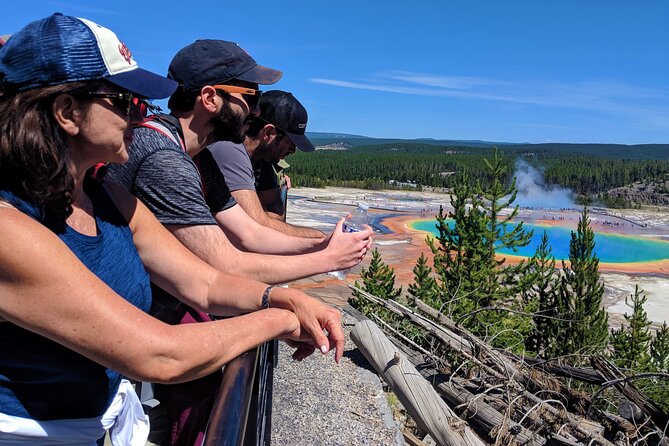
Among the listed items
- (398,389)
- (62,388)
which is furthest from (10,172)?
(398,389)


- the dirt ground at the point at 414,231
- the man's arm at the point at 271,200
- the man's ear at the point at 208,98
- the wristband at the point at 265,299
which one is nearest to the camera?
the wristband at the point at 265,299

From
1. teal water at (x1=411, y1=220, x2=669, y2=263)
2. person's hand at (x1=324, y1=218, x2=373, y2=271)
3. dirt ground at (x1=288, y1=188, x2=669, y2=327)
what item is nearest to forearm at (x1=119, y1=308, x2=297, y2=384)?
person's hand at (x1=324, y1=218, x2=373, y2=271)

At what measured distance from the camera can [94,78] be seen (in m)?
1.32

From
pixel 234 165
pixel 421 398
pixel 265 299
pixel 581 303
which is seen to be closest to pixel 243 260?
pixel 265 299

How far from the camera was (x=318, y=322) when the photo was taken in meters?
1.64

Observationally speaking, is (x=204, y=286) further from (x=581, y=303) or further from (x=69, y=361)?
(x=581, y=303)

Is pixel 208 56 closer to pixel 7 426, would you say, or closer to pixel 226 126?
pixel 226 126

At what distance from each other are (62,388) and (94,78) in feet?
2.22

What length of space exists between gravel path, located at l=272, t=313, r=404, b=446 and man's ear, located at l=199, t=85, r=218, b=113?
4.39 m

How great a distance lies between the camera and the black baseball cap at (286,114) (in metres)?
3.49

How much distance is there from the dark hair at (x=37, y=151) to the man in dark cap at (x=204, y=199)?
65 centimetres

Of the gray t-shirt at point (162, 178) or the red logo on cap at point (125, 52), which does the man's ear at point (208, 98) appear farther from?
the red logo on cap at point (125, 52)

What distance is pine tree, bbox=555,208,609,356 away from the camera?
1222 centimetres

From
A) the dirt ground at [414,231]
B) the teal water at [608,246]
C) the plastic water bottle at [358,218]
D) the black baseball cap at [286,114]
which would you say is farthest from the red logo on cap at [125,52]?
the teal water at [608,246]
